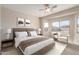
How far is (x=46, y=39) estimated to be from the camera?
77.3 inches

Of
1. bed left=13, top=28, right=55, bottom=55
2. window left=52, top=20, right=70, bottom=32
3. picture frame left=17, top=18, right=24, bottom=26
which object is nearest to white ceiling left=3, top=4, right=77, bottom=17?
picture frame left=17, top=18, right=24, bottom=26

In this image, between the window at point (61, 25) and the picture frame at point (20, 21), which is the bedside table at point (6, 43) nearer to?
the picture frame at point (20, 21)

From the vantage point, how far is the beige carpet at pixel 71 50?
5.88 feet

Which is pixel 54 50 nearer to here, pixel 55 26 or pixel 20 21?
pixel 55 26

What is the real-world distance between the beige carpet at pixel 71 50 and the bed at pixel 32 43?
0.36 metres

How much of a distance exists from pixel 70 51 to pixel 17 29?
148cm

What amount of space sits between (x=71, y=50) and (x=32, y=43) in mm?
1010

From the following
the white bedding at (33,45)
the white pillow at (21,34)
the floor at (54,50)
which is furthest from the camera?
the white pillow at (21,34)

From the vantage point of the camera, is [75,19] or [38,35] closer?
[75,19]

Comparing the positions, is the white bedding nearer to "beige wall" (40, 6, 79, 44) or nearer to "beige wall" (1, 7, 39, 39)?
"beige wall" (1, 7, 39, 39)

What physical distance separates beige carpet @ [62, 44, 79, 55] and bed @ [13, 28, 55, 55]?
14.0 inches

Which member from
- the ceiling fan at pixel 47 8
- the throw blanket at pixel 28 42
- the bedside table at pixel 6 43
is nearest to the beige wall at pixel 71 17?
the ceiling fan at pixel 47 8
